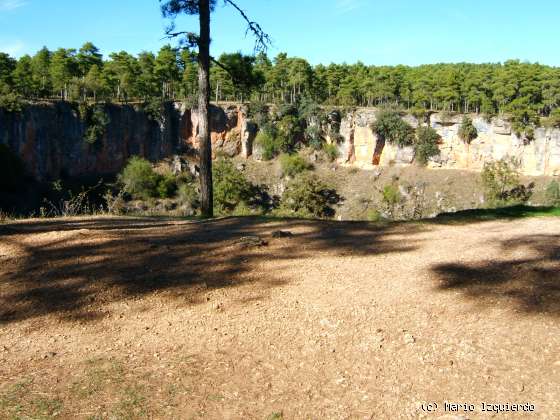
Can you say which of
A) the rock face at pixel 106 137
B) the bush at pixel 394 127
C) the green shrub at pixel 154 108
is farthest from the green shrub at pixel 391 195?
the green shrub at pixel 154 108

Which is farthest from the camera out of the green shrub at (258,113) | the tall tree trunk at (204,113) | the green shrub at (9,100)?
the green shrub at (258,113)

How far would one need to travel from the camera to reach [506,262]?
5418 mm

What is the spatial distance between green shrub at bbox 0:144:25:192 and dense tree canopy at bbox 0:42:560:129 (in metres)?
7.05

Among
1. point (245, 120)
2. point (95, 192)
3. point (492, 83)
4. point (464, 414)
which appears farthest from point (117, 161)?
point (464, 414)

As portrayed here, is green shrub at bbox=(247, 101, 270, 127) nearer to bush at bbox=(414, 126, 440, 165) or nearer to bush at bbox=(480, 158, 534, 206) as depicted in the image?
bush at bbox=(414, 126, 440, 165)

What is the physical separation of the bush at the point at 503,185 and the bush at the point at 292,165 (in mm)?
18614

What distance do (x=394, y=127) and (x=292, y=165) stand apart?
11.6m

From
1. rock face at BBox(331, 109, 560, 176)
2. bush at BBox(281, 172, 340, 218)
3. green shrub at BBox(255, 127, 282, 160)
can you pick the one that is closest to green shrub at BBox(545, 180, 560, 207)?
rock face at BBox(331, 109, 560, 176)

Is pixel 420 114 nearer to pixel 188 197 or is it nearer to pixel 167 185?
pixel 188 197

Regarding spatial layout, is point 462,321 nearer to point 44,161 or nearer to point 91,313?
point 91,313

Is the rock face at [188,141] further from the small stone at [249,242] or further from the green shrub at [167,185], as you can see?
the small stone at [249,242]

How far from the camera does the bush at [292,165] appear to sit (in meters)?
55.2

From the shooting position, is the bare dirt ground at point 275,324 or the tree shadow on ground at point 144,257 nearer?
the bare dirt ground at point 275,324

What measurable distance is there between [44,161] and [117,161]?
8941mm
